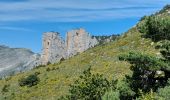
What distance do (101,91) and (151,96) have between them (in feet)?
31.1

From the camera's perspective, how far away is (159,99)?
3347 cm

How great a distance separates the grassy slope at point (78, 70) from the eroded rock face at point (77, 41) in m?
62.4

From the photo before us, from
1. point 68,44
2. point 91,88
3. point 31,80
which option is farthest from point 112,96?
point 68,44

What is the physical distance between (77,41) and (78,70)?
8276 cm

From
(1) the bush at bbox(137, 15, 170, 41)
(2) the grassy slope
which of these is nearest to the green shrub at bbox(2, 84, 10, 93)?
(2) the grassy slope

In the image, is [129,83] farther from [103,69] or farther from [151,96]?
[103,69]

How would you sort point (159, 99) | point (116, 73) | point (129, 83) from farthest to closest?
1. point (116, 73)
2. point (129, 83)
3. point (159, 99)

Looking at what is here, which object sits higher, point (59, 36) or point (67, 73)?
point (59, 36)

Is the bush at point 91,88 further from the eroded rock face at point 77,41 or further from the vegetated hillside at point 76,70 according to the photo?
the eroded rock face at point 77,41

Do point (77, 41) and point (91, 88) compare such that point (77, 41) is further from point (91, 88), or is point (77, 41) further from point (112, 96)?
point (112, 96)

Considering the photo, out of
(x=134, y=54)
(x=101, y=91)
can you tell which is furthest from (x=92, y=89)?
(x=134, y=54)

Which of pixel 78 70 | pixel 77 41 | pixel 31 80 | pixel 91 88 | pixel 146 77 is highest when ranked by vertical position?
pixel 77 41

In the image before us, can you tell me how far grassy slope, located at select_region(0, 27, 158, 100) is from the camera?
69.6 m

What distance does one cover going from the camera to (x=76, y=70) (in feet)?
258
